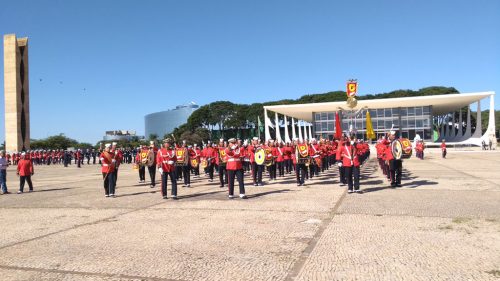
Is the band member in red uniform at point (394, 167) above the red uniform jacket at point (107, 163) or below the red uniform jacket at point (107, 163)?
below

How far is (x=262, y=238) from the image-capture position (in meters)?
6.54

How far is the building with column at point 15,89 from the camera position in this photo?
60219 mm

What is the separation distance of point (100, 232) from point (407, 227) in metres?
5.55

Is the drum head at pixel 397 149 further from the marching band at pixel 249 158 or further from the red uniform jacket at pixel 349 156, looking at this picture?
the red uniform jacket at pixel 349 156

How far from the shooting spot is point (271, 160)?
16453mm

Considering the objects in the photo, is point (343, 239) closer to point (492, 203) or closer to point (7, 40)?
point (492, 203)

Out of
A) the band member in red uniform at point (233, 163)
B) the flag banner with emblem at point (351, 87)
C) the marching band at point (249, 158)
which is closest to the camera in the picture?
the band member in red uniform at point (233, 163)

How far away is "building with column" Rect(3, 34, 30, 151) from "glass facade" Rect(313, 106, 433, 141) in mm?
48984

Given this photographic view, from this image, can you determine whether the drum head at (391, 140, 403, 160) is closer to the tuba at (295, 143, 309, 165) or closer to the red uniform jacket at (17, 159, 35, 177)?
the tuba at (295, 143, 309, 165)

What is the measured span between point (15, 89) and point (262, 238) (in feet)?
213

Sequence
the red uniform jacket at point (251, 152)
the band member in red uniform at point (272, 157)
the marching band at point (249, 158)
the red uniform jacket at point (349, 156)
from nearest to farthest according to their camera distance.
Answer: the marching band at point (249, 158)
the red uniform jacket at point (349, 156)
the red uniform jacket at point (251, 152)
the band member in red uniform at point (272, 157)

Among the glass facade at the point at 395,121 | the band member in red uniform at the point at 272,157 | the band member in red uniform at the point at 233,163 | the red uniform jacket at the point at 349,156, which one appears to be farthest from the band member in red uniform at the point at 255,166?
the glass facade at the point at 395,121

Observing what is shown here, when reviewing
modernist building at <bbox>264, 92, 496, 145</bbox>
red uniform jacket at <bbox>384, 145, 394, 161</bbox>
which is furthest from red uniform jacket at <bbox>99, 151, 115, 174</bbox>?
modernist building at <bbox>264, 92, 496, 145</bbox>

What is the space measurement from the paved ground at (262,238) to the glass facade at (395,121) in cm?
5898
